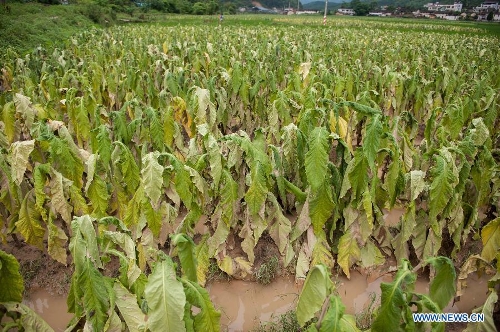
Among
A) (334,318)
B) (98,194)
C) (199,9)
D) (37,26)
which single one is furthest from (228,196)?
(199,9)

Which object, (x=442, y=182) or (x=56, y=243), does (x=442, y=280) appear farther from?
(x=56, y=243)

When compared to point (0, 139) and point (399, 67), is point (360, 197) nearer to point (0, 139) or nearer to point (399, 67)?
point (0, 139)

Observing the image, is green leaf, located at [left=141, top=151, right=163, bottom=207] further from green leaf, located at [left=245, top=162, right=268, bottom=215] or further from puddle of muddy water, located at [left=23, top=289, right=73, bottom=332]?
puddle of muddy water, located at [left=23, top=289, right=73, bottom=332]

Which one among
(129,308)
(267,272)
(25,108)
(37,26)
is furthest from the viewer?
(37,26)

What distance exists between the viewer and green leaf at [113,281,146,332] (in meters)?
2.14

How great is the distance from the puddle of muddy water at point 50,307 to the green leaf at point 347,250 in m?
2.49

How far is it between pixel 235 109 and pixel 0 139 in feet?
11.8

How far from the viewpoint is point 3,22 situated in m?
16.3

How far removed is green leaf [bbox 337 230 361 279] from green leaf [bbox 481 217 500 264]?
1006 millimetres

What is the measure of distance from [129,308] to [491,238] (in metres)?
2.68

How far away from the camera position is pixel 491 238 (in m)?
2.76

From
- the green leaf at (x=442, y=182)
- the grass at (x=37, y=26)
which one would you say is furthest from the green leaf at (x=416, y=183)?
the grass at (x=37, y=26)

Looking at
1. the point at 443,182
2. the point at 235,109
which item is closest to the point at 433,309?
the point at 443,182

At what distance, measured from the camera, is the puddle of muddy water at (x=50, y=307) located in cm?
312
